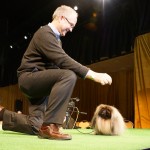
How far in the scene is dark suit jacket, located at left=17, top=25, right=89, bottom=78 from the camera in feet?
6.20

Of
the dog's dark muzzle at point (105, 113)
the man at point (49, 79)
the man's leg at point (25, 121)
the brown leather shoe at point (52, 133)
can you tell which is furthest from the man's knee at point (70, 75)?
the dog's dark muzzle at point (105, 113)

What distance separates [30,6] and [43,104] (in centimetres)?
609

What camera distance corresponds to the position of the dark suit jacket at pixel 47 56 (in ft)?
6.20

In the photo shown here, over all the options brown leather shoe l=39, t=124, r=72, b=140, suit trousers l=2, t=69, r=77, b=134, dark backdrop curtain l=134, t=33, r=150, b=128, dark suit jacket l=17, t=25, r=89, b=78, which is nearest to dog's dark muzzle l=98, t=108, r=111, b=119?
suit trousers l=2, t=69, r=77, b=134

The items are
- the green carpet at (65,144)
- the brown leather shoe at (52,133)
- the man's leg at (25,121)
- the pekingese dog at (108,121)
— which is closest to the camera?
the green carpet at (65,144)

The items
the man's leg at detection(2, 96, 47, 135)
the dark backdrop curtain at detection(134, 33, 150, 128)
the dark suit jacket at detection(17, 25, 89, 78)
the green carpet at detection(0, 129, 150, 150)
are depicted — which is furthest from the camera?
the dark backdrop curtain at detection(134, 33, 150, 128)

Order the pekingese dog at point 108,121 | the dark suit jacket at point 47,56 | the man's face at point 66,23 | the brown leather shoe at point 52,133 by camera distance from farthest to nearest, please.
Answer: the pekingese dog at point 108,121 → the man's face at point 66,23 → the dark suit jacket at point 47,56 → the brown leather shoe at point 52,133

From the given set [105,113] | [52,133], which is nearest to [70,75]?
[52,133]

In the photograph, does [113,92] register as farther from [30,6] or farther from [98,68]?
[30,6]

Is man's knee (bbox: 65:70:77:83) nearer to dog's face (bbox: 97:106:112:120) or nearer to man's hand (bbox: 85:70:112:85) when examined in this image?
man's hand (bbox: 85:70:112:85)

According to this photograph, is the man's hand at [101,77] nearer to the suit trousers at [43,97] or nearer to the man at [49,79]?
the man at [49,79]

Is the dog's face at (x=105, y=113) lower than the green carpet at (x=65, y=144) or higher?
higher

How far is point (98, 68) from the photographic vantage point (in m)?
8.08

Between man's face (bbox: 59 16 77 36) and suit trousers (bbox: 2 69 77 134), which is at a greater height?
man's face (bbox: 59 16 77 36)
